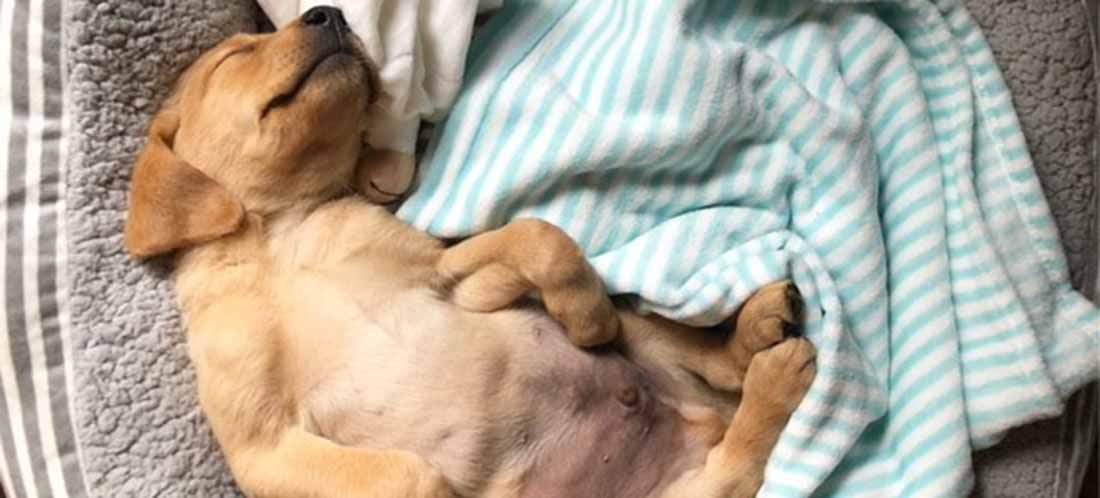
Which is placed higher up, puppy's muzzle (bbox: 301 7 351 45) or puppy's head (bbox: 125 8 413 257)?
puppy's muzzle (bbox: 301 7 351 45)

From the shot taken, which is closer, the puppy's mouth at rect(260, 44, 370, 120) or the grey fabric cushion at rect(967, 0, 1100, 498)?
the puppy's mouth at rect(260, 44, 370, 120)

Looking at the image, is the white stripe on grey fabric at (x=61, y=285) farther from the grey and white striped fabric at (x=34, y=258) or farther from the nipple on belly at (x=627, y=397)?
the nipple on belly at (x=627, y=397)

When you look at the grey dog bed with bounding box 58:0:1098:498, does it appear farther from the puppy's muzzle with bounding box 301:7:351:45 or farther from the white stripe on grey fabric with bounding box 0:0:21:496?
the puppy's muzzle with bounding box 301:7:351:45

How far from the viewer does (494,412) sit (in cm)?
139

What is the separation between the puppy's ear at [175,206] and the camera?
4.55 ft

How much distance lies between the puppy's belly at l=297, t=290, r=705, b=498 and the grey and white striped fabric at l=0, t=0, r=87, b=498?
34cm

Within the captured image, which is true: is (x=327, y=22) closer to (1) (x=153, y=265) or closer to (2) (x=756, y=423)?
(1) (x=153, y=265)

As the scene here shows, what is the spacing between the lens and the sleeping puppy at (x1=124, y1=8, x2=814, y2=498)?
54.0 inches

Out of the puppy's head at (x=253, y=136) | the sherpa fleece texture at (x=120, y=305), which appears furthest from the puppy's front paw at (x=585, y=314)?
the sherpa fleece texture at (x=120, y=305)

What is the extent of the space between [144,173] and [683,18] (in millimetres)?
672

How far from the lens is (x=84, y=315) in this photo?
1468 mm

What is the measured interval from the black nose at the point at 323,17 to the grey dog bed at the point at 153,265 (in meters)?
0.21

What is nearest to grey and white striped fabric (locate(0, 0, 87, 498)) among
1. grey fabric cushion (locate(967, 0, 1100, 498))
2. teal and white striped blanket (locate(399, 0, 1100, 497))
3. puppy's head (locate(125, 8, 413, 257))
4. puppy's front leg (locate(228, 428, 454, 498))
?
puppy's head (locate(125, 8, 413, 257))

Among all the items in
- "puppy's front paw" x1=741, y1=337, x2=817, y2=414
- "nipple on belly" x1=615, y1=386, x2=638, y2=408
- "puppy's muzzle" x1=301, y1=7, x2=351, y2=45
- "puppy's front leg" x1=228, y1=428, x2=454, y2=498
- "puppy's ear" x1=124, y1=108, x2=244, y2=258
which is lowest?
"puppy's front leg" x1=228, y1=428, x2=454, y2=498
